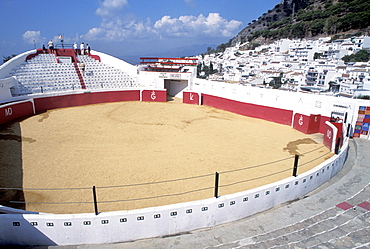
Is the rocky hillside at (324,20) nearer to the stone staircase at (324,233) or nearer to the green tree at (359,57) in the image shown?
the green tree at (359,57)

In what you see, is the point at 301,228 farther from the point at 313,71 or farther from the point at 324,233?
the point at 313,71

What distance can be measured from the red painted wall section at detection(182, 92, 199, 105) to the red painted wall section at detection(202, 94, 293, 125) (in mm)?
653

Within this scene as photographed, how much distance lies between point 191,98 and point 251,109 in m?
6.30

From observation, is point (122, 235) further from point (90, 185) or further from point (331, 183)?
point (331, 183)

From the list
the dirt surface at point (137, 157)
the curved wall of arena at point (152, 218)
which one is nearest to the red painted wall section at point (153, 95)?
the dirt surface at point (137, 157)

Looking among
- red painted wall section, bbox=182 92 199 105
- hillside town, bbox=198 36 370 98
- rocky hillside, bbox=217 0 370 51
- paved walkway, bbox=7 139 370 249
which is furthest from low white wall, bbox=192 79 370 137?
rocky hillside, bbox=217 0 370 51

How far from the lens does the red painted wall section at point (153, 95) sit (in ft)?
74.9

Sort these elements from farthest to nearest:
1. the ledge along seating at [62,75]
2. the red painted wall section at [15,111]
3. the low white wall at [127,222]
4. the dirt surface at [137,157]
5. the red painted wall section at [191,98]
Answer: the red painted wall section at [191,98], the ledge along seating at [62,75], the red painted wall section at [15,111], the dirt surface at [137,157], the low white wall at [127,222]

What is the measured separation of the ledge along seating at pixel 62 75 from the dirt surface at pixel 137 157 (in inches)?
165

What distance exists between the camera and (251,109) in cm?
1884

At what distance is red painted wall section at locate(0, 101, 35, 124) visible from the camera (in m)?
15.0

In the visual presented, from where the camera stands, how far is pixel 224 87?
2100 cm

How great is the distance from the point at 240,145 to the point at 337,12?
113372 mm

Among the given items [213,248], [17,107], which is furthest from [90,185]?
[17,107]
